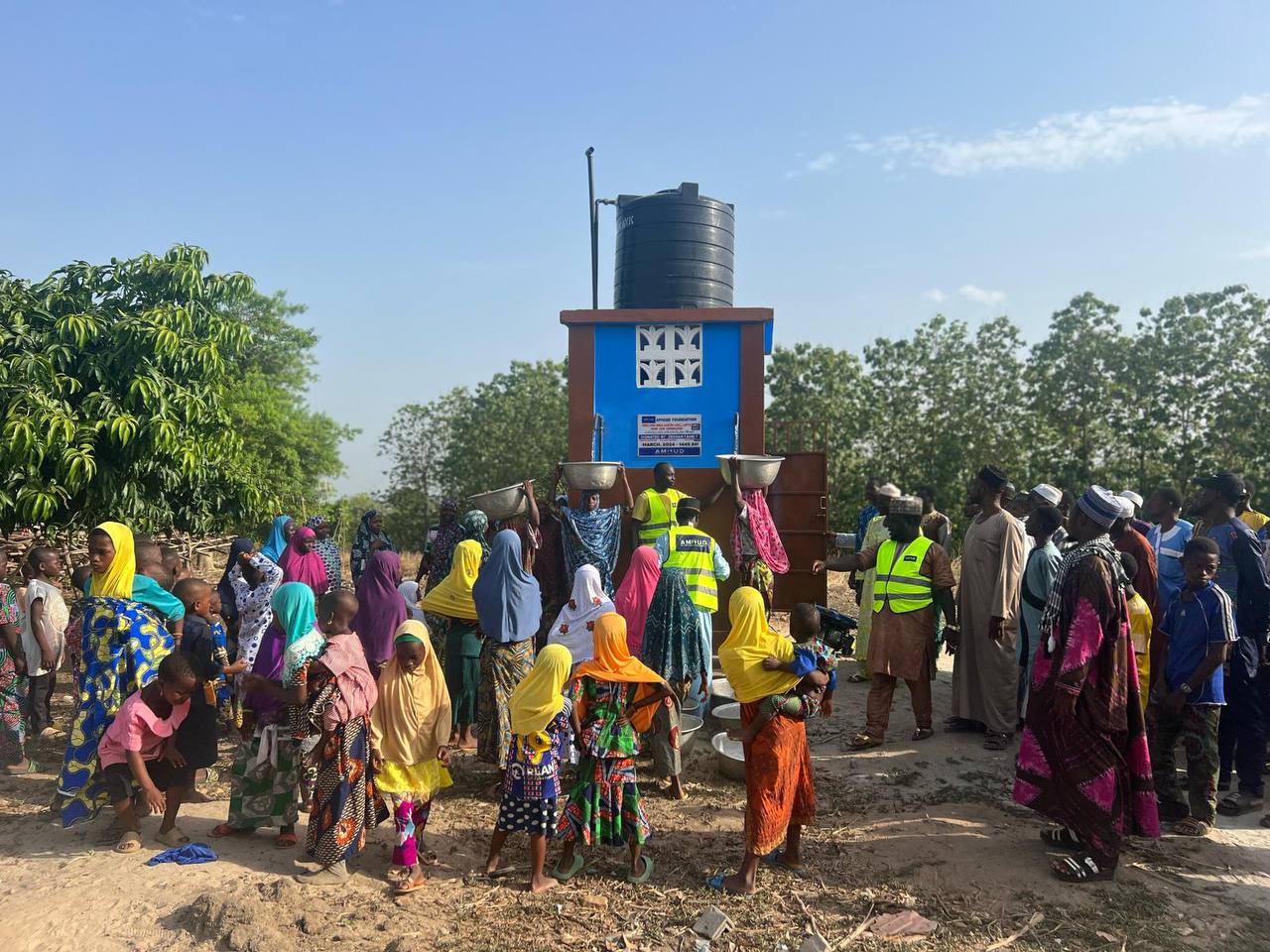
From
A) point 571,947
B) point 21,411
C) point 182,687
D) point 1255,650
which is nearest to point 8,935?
point 182,687

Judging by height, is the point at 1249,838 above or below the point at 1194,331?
below

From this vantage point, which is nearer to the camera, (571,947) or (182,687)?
(571,947)

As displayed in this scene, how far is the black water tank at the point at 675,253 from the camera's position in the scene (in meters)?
9.51

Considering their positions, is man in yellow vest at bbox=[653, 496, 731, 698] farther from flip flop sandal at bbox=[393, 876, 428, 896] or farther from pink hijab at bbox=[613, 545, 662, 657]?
flip flop sandal at bbox=[393, 876, 428, 896]

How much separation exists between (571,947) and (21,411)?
582 cm

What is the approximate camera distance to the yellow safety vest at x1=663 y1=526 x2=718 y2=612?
582cm

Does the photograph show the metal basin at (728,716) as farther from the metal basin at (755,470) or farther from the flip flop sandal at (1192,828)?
the flip flop sandal at (1192,828)

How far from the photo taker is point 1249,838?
14.5ft

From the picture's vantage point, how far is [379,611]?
18.7 ft

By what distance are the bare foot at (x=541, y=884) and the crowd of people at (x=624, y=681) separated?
0.13ft

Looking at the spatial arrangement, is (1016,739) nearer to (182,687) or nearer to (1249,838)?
(1249,838)

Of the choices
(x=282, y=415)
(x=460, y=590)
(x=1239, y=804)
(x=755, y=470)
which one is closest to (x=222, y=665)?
(x=460, y=590)

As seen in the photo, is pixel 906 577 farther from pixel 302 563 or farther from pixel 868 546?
pixel 302 563

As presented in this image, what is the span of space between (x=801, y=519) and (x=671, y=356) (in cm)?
217
